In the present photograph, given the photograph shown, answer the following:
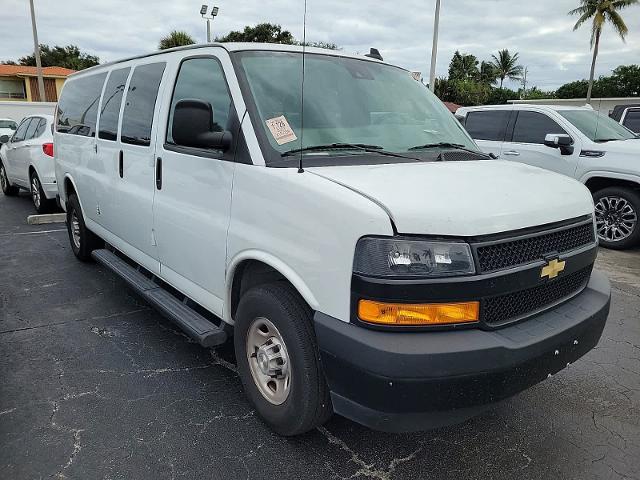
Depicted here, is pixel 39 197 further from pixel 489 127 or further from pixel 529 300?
pixel 529 300

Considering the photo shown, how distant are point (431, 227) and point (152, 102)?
262 cm

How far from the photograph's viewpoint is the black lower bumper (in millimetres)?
2006

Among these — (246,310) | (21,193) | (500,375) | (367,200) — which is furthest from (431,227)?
(21,193)

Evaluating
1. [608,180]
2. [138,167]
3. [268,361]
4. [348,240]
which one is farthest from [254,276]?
[608,180]

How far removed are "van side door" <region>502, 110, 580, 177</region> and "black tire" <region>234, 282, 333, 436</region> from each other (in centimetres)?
653

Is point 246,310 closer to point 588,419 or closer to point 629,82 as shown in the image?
point 588,419

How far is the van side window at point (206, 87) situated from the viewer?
2986 mm

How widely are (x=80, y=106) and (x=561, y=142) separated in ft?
21.2

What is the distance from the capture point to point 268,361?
104 inches

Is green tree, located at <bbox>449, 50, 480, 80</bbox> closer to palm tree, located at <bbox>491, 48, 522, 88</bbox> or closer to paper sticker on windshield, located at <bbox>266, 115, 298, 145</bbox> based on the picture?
palm tree, located at <bbox>491, 48, 522, 88</bbox>

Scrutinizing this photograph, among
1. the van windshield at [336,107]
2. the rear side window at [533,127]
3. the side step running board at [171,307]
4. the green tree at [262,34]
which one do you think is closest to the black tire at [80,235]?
the side step running board at [171,307]

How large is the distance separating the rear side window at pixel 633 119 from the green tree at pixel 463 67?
50.2 meters

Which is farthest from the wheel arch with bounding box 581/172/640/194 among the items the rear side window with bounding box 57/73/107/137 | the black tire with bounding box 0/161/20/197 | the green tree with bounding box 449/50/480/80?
the green tree with bounding box 449/50/480/80

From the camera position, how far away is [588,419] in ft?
9.98
